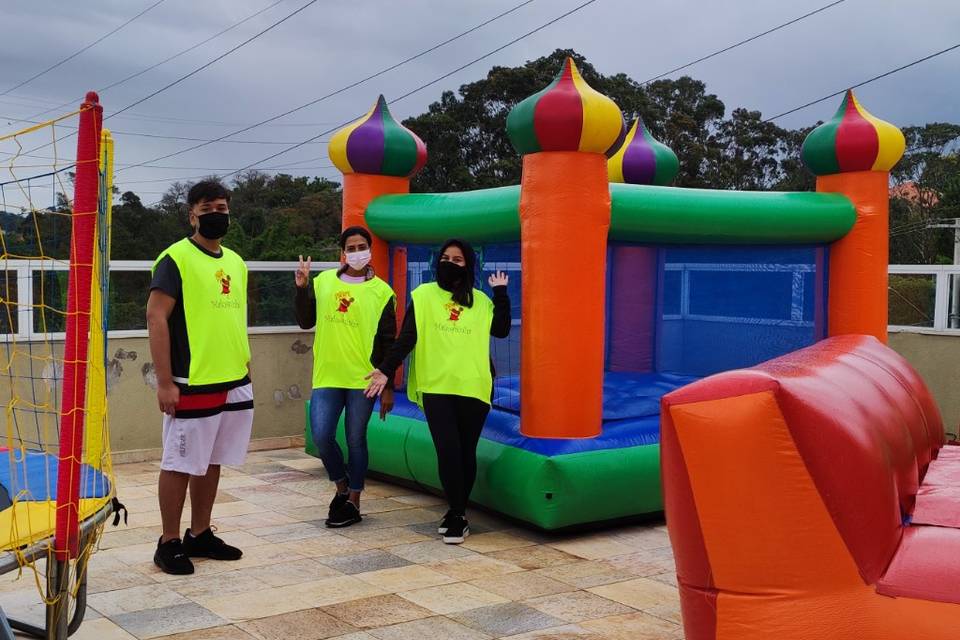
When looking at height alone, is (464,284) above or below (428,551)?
above

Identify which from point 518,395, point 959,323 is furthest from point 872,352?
point 959,323

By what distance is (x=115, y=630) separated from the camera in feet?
11.9

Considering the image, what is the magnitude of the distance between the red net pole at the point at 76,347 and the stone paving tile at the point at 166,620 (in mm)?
844

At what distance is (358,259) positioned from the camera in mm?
5258

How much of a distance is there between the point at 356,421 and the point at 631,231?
176 cm

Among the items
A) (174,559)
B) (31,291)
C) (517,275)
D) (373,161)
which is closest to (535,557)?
(174,559)

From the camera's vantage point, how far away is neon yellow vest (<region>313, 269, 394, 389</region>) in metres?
5.18

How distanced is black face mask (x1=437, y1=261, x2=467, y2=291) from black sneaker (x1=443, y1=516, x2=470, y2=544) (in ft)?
3.74

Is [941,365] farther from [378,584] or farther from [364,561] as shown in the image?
[378,584]

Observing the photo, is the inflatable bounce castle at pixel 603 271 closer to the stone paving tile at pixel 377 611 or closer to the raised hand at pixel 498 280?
the raised hand at pixel 498 280

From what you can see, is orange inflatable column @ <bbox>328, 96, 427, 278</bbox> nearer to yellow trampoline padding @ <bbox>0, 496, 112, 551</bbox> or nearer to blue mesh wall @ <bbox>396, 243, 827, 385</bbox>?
blue mesh wall @ <bbox>396, 243, 827, 385</bbox>

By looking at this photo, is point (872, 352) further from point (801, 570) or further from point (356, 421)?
point (356, 421)

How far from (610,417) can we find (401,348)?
48.8 inches

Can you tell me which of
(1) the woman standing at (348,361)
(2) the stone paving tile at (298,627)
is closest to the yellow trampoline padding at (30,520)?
(2) the stone paving tile at (298,627)
